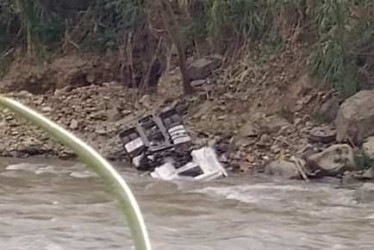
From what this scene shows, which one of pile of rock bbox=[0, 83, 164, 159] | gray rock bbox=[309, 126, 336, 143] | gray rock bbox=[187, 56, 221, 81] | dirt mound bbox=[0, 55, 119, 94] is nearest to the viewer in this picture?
gray rock bbox=[309, 126, 336, 143]

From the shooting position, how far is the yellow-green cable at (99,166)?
2.41ft

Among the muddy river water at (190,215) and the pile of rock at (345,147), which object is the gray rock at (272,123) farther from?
A: the muddy river water at (190,215)

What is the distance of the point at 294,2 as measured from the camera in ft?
38.1

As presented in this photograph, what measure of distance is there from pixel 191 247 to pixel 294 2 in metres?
5.82

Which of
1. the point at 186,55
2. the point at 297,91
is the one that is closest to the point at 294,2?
the point at 297,91

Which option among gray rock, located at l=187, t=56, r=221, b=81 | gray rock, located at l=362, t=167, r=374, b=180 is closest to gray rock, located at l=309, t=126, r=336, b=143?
gray rock, located at l=362, t=167, r=374, b=180

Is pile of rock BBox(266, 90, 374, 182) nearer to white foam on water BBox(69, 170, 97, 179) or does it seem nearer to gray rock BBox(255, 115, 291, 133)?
gray rock BBox(255, 115, 291, 133)

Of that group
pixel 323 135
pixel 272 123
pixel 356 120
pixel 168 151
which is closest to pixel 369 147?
pixel 356 120

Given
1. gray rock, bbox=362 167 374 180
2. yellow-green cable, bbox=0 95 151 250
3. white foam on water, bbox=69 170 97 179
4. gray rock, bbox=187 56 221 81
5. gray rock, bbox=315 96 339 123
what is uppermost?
yellow-green cable, bbox=0 95 151 250

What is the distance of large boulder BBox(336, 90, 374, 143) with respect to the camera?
399 inches

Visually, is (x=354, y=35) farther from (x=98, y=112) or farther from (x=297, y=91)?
(x=98, y=112)

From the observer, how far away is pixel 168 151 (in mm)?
10625

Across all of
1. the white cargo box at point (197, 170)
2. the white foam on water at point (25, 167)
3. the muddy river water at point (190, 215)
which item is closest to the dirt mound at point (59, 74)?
the white foam on water at point (25, 167)

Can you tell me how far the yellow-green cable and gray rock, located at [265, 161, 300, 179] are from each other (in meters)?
8.84
